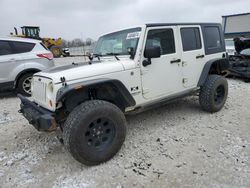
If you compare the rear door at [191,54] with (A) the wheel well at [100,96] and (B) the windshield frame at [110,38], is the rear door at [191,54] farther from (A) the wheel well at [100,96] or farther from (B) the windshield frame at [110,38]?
(A) the wheel well at [100,96]

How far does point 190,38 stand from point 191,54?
0.32 m

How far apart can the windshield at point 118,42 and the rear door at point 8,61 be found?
10.8 ft

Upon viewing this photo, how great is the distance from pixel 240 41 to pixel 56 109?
770 centimetres

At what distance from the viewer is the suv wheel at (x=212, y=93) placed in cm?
439

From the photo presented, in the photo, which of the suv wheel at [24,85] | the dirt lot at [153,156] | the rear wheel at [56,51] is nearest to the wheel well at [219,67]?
the dirt lot at [153,156]

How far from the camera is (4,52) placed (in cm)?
635

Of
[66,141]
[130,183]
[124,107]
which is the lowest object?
[130,183]

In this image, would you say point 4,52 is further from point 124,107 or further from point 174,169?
point 174,169

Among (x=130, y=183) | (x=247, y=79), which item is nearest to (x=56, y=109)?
(x=130, y=183)

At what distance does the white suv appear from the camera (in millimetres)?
6309

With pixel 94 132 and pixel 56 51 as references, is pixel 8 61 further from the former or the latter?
pixel 56 51

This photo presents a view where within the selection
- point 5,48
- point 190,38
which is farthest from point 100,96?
point 5,48

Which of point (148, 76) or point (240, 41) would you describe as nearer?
point (148, 76)

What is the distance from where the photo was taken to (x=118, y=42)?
12.5 ft
